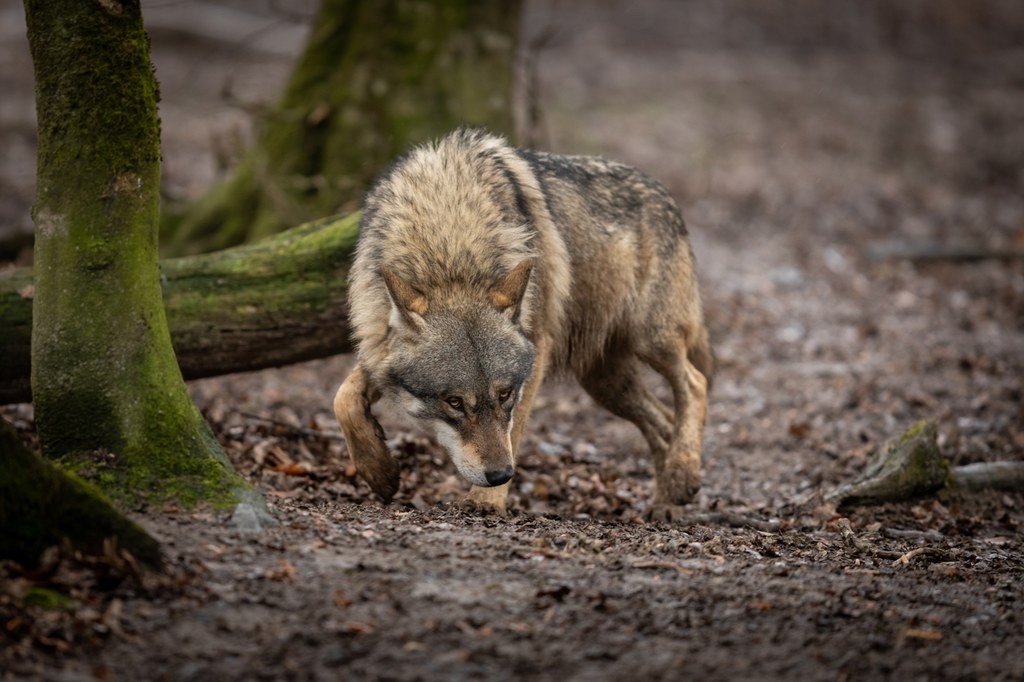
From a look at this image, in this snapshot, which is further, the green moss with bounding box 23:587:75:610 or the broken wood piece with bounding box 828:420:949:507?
the broken wood piece with bounding box 828:420:949:507

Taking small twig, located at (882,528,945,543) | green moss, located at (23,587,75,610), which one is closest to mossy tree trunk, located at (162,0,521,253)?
small twig, located at (882,528,945,543)

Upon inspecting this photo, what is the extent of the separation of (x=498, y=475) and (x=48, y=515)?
2.22 meters

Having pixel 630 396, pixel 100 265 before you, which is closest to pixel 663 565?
pixel 630 396

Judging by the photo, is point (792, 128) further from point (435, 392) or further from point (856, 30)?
point (435, 392)

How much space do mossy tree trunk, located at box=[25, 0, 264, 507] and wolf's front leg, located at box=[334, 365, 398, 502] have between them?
0.93m

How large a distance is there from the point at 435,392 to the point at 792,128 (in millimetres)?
16386

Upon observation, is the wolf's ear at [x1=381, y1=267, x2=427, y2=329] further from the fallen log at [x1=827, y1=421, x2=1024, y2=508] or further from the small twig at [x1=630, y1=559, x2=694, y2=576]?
the fallen log at [x1=827, y1=421, x2=1024, y2=508]

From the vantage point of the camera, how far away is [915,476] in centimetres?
654

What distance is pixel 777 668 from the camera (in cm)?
373

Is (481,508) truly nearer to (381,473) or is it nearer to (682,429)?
(381,473)

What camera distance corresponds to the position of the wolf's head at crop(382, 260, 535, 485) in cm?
529

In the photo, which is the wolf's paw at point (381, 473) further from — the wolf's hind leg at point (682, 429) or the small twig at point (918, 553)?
the small twig at point (918, 553)

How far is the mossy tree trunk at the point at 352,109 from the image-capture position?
980 cm

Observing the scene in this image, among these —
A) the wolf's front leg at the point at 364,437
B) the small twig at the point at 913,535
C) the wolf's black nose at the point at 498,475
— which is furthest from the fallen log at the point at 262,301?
the small twig at the point at 913,535
